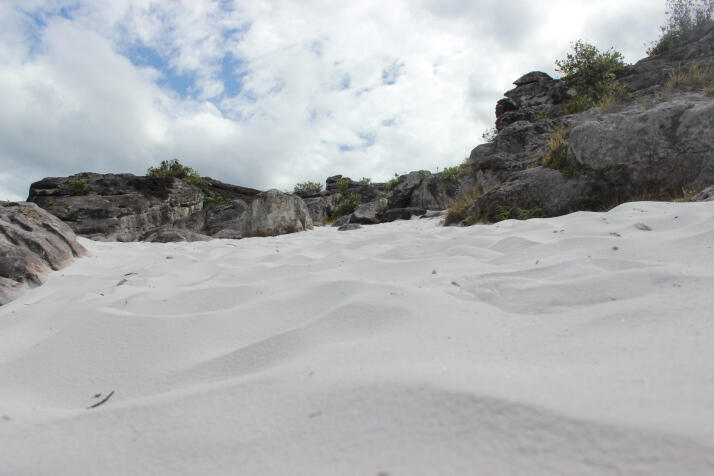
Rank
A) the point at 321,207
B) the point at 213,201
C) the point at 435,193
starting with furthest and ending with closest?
the point at 321,207
the point at 213,201
the point at 435,193

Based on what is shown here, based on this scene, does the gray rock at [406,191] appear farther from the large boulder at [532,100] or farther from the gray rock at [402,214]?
the large boulder at [532,100]

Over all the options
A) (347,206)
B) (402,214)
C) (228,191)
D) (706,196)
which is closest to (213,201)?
(228,191)

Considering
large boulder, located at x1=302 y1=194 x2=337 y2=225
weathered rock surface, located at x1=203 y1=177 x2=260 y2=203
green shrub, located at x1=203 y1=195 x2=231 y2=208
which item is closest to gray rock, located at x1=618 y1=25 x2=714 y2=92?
large boulder, located at x1=302 y1=194 x2=337 y2=225

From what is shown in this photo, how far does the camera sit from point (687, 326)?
0.99m

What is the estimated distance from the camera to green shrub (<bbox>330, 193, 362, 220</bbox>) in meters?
13.8

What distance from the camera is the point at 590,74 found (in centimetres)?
970

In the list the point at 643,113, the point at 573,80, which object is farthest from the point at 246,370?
the point at 573,80

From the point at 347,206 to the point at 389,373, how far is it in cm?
1305

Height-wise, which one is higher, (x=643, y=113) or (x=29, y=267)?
(x=643, y=113)

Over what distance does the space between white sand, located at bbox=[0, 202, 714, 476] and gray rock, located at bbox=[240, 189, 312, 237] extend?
6.32 m

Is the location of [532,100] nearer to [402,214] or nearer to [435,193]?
[435,193]

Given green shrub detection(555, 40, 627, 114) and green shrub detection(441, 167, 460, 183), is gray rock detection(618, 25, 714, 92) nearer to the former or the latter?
green shrub detection(555, 40, 627, 114)

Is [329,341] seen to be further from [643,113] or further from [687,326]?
[643,113]

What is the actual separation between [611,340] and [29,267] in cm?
375
